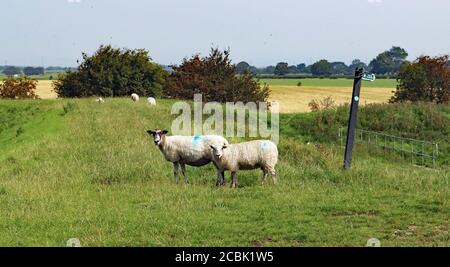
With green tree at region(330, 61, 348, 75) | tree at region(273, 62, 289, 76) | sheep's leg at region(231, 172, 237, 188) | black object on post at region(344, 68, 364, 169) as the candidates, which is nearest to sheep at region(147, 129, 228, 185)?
sheep's leg at region(231, 172, 237, 188)

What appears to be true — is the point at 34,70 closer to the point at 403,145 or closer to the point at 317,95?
the point at 317,95

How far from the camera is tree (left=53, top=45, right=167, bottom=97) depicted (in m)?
69.6

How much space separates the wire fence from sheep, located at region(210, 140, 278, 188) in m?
20.1

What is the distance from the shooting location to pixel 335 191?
14961 mm

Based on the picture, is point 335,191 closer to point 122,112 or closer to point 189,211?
point 189,211

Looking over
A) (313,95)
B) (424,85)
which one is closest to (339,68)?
(313,95)

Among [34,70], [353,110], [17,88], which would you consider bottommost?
[34,70]

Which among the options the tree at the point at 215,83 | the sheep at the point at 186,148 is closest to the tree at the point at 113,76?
the tree at the point at 215,83
